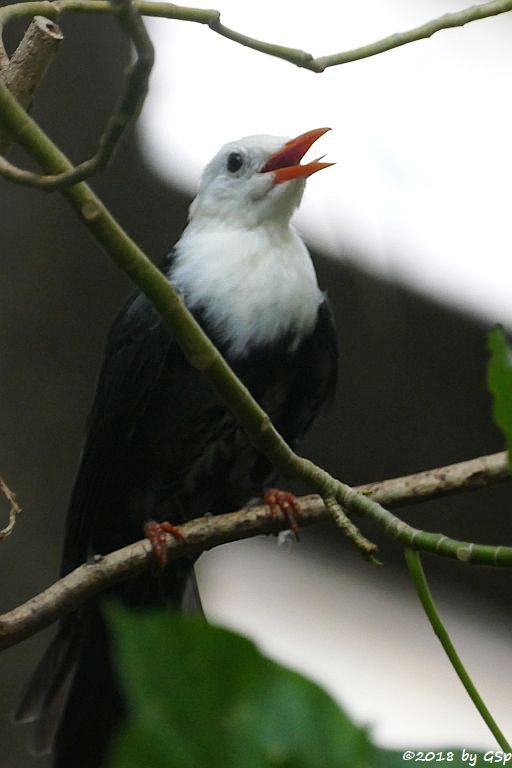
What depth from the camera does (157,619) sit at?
418 mm

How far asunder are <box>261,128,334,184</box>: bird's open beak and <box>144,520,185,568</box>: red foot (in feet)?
1.67

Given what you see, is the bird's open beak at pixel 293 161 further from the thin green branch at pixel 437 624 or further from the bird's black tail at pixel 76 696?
the thin green branch at pixel 437 624

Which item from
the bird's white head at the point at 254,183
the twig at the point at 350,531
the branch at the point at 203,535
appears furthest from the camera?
the bird's white head at the point at 254,183

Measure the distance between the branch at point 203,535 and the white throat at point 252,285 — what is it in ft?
1.09

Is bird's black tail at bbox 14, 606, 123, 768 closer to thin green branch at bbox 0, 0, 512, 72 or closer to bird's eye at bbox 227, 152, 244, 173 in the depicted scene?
bird's eye at bbox 227, 152, 244, 173

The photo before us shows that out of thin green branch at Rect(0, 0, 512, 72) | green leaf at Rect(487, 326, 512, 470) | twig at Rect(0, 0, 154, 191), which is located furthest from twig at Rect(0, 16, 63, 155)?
green leaf at Rect(487, 326, 512, 470)

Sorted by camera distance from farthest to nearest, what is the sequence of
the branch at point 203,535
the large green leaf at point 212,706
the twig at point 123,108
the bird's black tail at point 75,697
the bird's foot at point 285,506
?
the bird's black tail at point 75,697, the bird's foot at point 285,506, the branch at point 203,535, the twig at point 123,108, the large green leaf at point 212,706

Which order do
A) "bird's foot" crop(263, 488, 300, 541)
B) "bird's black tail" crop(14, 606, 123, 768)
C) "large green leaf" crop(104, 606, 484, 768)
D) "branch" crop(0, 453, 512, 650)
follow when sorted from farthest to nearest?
"bird's black tail" crop(14, 606, 123, 768) → "bird's foot" crop(263, 488, 300, 541) → "branch" crop(0, 453, 512, 650) → "large green leaf" crop(104, 606, 484, 768)

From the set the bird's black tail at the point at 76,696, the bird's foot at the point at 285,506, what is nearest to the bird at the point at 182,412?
the bird's black tail at the point at 76,696

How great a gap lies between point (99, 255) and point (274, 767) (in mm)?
1816

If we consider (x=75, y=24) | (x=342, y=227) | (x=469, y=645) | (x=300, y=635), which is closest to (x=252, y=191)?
(x=342, y=227)

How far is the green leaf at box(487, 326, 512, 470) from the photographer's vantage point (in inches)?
20.0

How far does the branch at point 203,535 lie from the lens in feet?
3.45

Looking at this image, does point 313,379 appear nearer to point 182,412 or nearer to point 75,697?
point 182,412
